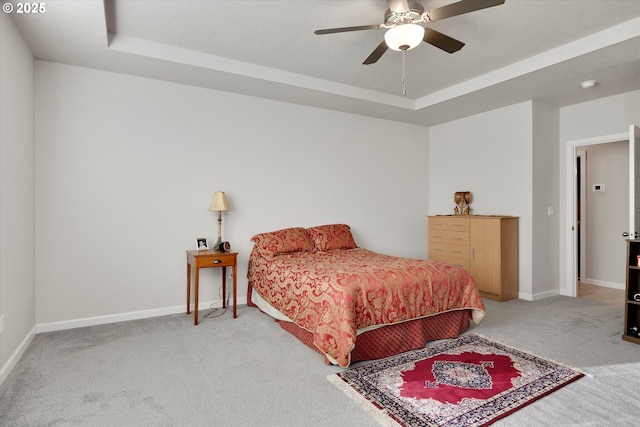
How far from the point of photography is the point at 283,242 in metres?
4.06

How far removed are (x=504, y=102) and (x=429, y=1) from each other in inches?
97.3

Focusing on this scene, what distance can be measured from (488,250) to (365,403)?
3.10 metres

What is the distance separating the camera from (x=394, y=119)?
543 cm

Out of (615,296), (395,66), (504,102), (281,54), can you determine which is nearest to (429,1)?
(395,66)

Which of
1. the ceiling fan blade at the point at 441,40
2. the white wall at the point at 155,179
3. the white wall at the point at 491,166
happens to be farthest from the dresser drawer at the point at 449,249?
the ceiling fan blade at the point at 441,40

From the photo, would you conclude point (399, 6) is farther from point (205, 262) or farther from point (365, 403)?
point (205, 262)

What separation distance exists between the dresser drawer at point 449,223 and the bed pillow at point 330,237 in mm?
1446

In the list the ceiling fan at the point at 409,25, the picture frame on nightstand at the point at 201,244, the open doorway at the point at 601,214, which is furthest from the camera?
the open doorway at the point at 601,214

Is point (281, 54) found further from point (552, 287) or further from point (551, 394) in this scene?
point (552, 287)

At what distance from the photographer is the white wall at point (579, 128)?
4.19m

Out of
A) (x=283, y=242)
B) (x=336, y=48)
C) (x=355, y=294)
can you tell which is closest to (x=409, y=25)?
(x=336, y=48)

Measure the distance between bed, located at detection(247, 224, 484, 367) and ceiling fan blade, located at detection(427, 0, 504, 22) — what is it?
1.86m

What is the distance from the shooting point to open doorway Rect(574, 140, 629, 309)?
5.03m

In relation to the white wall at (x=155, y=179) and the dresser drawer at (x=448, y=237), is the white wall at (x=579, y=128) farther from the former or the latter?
the white wall at (x=155, y=179)
